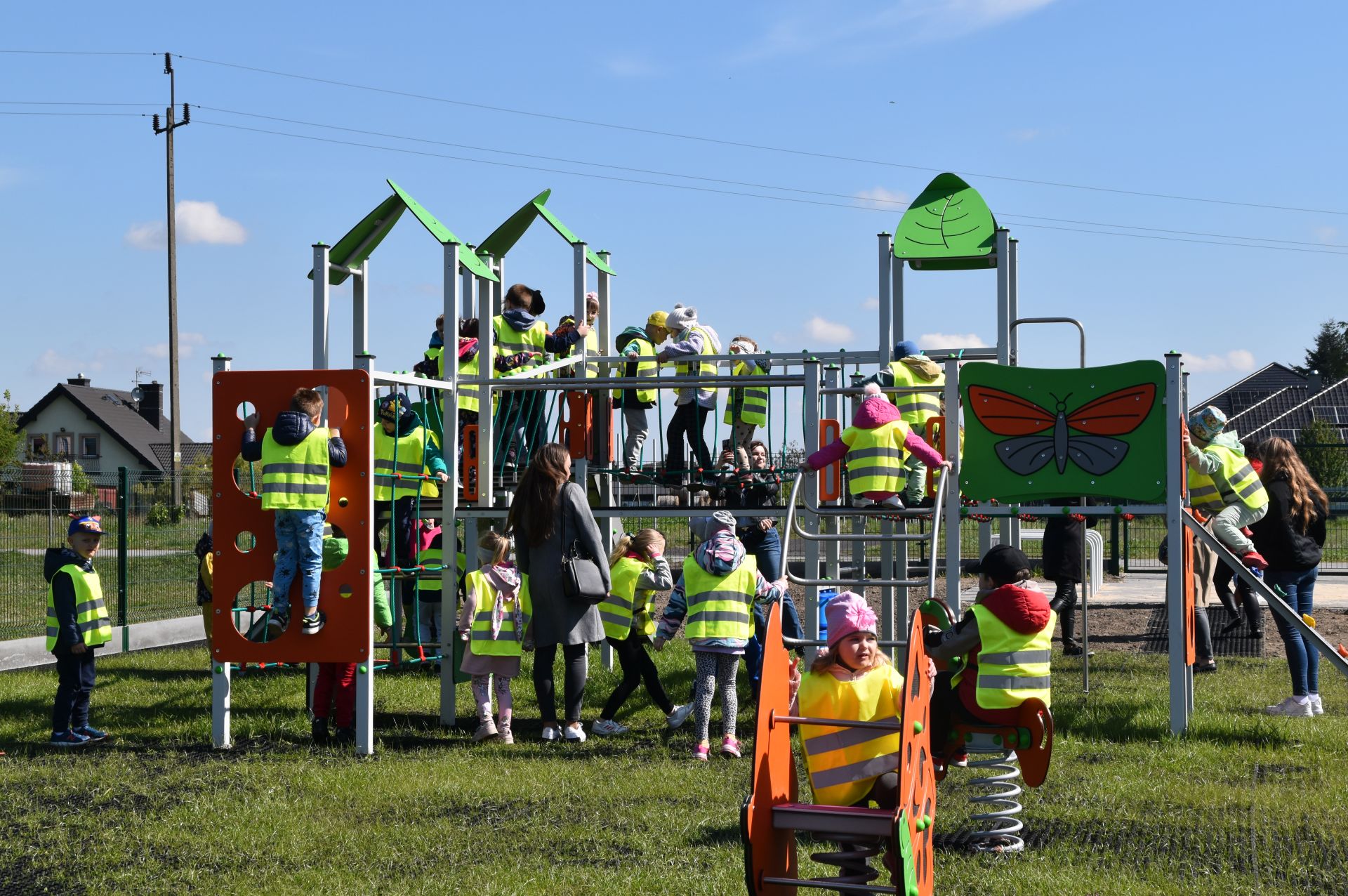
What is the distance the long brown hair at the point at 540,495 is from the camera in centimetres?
869

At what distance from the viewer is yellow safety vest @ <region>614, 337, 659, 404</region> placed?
1195cm

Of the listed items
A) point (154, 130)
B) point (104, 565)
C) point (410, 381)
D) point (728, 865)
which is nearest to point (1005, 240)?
point (410, 381)

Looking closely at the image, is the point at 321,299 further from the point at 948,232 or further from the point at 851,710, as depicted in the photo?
the point at 851,710

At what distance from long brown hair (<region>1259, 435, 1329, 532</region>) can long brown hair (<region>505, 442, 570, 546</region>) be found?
198 inches

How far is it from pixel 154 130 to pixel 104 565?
2010cm

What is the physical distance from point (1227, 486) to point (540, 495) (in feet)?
16.3

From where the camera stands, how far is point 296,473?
8.45 m

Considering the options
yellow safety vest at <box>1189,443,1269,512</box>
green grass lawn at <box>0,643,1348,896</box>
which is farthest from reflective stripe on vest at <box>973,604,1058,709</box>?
yellow safety vest at <box>1189,443,1269,512</box>

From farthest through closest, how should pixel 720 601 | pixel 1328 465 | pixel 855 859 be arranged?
pixel 1328 465 → pixel 720 601 → pixel 855 859

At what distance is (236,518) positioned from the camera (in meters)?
8.90

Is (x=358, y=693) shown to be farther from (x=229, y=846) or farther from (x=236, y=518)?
(x=229, y=846)

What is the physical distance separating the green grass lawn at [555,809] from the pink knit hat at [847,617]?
1.10 meters

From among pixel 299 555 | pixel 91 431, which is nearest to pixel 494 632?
pixel 299 555

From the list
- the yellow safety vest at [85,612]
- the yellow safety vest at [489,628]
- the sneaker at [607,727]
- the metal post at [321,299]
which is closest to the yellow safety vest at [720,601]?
the sneaker at [607,727]
